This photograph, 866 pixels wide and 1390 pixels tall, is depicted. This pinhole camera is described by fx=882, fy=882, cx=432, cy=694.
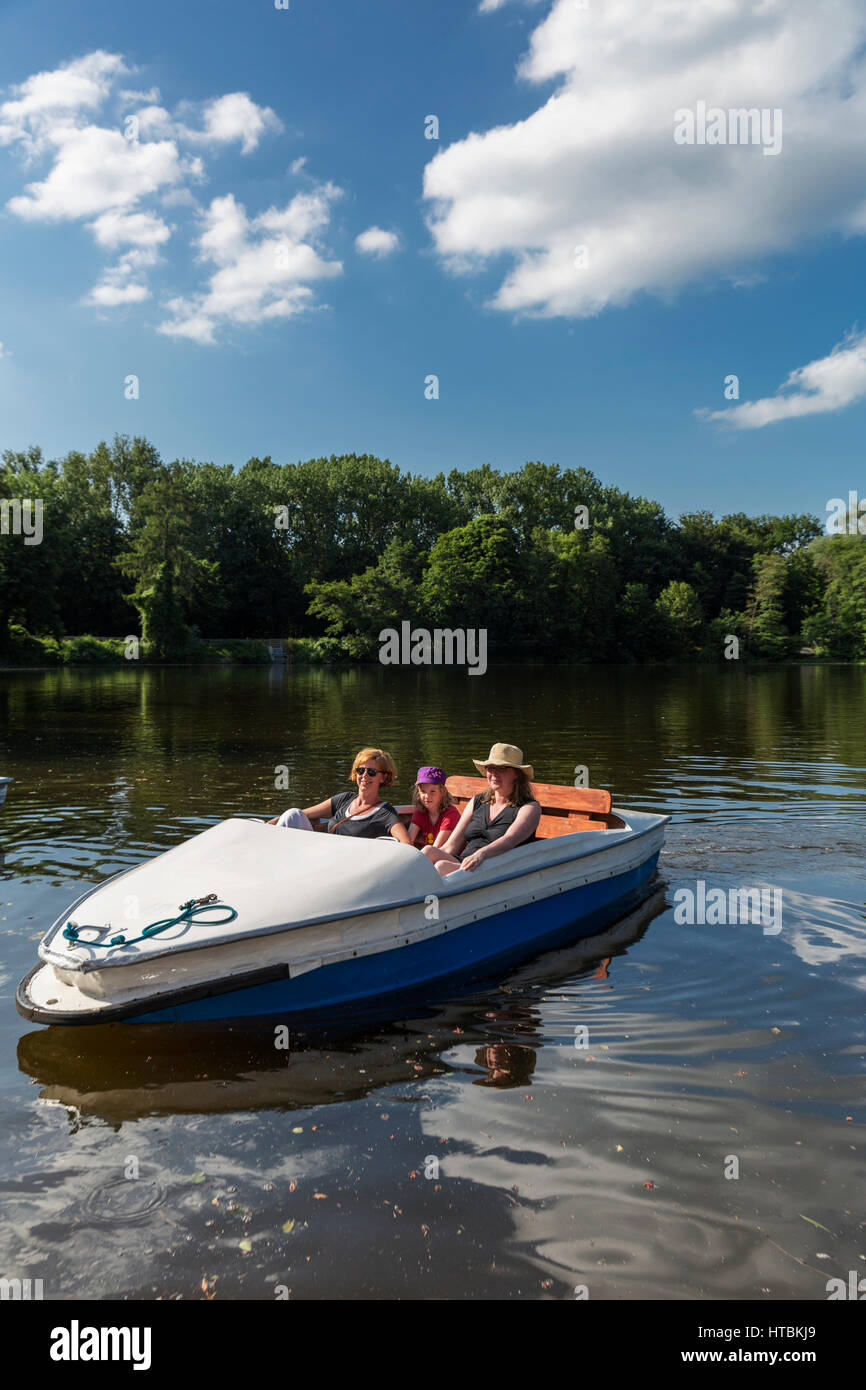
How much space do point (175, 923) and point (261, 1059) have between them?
921 millimetres

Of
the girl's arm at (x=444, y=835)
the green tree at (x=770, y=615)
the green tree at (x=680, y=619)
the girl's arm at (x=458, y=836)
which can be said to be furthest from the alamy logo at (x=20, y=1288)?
Answer: the green tree at (x=770, y=615)

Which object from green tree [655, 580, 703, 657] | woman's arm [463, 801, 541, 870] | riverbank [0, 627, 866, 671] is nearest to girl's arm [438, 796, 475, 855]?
woman's arm [463, 801, 541, 870]

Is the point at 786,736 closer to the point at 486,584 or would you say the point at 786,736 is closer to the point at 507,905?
the point at 507,905

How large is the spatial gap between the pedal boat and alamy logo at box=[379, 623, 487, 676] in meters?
60.6

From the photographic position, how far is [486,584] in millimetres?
76750

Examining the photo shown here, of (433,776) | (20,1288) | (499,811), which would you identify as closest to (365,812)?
(433,776)

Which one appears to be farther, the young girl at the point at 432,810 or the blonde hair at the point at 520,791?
the young girl at the point at 432,810

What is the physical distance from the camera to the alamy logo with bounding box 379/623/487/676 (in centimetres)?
6944

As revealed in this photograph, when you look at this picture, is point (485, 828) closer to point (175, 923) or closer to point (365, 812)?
point (365, 812)

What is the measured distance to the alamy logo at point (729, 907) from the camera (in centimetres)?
770

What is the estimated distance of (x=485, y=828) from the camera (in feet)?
22.9

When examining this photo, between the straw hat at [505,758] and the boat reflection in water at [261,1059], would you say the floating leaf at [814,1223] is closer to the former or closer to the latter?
the boat reflection in water at [261,1059]
